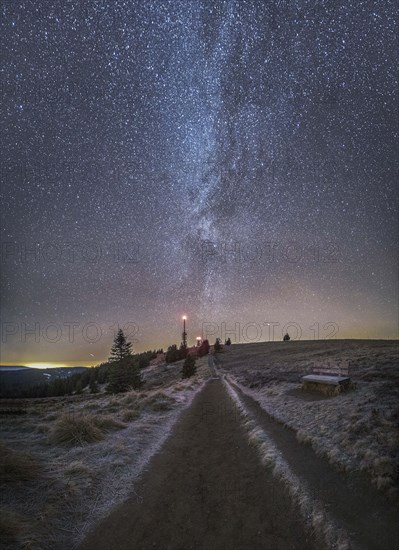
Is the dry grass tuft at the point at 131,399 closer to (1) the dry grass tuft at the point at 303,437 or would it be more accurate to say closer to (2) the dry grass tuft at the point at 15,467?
(2) the dry grass tuft at the point at 15,467

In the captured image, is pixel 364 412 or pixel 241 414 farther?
pixel 241 414

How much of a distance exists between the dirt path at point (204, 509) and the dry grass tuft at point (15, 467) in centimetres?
233

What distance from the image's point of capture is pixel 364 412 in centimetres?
Result: 954

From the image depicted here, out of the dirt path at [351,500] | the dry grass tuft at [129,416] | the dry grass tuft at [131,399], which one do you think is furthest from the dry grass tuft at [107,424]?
the dirt path at [351,500]

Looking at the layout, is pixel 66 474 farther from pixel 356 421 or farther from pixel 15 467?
pixel 356 421

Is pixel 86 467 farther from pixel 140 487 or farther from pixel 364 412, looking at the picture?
pixel 364 412

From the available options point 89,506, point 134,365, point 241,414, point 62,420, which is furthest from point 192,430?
point 134,365

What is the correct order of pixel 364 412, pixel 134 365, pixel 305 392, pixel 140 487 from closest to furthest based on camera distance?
pixel 140 487, pixel 364 412, pixel 305 392, pixel 134 365

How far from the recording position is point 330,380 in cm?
1384

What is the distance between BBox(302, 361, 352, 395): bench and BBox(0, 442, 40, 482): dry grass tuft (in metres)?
12.6

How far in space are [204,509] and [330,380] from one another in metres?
10.3

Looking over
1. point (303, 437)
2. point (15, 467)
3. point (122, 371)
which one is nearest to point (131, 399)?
point (15, 467)

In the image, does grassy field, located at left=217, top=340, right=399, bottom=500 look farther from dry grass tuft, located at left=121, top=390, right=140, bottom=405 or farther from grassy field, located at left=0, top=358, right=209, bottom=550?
dry grass tuft, located at left=121, top=390, right=140, bottom=405

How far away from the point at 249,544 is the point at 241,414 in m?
9.50
